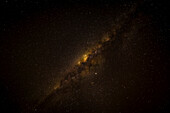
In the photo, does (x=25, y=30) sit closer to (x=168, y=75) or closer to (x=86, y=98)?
(x=86, y=98)

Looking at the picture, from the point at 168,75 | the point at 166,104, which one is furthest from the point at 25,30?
the point at 166,104

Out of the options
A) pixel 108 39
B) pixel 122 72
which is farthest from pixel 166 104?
pixel 108 39

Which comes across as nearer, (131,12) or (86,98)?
(131,12)

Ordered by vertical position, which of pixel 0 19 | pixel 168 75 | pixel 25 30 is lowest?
pixel 168 75

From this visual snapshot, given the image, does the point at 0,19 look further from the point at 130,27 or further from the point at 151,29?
the point at 151,29

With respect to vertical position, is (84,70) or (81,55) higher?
(81,55)

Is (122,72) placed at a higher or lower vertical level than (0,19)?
lower
